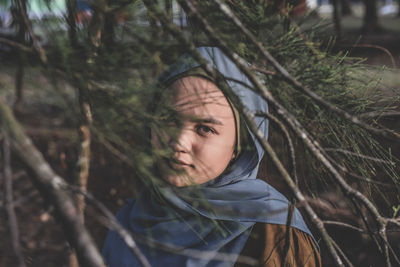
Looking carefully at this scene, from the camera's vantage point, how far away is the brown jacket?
1.02m

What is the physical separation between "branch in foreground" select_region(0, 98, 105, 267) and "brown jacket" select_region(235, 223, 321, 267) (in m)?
0.64

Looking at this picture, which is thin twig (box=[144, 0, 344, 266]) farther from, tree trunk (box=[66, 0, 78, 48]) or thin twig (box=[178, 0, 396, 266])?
tree trunk (box=[66, 0, 78, 48])

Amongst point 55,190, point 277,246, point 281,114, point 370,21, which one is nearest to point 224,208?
point 277,246

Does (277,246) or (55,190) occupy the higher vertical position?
(55,190)

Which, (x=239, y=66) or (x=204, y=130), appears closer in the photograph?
(x=239, y=66)

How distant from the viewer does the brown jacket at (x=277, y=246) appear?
1.02 m

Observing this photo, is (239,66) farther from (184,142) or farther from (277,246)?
(277,246)

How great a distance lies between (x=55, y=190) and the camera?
52 centimetres

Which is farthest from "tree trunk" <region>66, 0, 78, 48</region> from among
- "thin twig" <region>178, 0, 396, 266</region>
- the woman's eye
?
the woman's eye

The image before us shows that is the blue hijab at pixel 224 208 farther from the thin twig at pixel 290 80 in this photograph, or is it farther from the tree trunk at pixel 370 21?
the tree trunk at pixel 370 21

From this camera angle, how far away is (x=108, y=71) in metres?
0.72

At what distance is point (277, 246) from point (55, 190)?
74cm

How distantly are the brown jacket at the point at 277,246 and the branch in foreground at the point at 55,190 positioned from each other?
643 mm

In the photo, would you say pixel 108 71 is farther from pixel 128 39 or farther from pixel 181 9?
pixel 181 9
